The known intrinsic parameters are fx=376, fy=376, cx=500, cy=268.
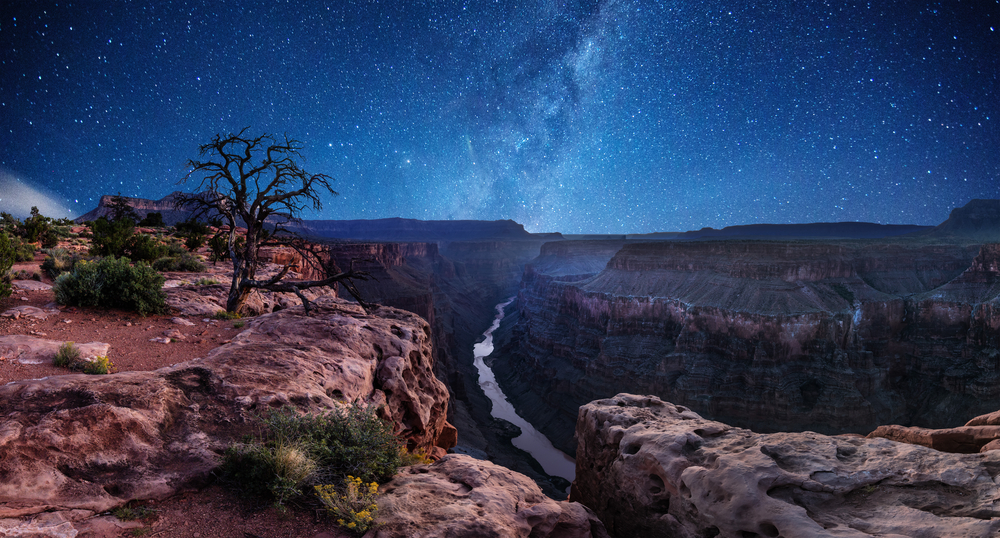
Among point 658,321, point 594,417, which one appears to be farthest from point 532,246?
point 594,417

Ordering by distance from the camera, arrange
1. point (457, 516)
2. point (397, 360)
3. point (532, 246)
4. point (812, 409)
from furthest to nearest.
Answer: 1. point (532, 246)
2. point (812, 409)
3. point (397, 360)
4. point (457, 516)

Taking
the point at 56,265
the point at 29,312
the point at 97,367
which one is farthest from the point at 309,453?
the point at 56,265

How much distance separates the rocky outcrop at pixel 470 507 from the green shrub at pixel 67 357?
572cm

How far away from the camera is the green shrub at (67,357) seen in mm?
6137

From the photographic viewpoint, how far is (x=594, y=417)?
33.6 ft

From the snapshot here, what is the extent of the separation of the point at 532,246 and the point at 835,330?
118 meters

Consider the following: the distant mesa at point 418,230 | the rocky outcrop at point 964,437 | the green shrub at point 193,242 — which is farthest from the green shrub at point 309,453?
the distant mesa at point 418,230

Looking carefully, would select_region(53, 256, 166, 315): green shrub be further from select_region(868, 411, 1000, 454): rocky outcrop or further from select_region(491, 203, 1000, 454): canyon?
select_region(491, 203, 1000, 454): canyon

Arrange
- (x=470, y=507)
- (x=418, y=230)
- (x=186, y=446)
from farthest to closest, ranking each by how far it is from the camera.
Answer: (x=418, y=230), (x=470, y=507), (x=186, y=446)

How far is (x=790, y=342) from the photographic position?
33.1 meters

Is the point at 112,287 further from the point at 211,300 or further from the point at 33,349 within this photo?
the point at 33,349

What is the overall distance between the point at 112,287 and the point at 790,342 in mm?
42949

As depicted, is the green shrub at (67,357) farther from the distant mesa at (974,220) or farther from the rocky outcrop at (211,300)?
the distant mesa at (974,220)

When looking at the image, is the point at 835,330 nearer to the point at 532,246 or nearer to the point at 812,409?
the point at 812,409
